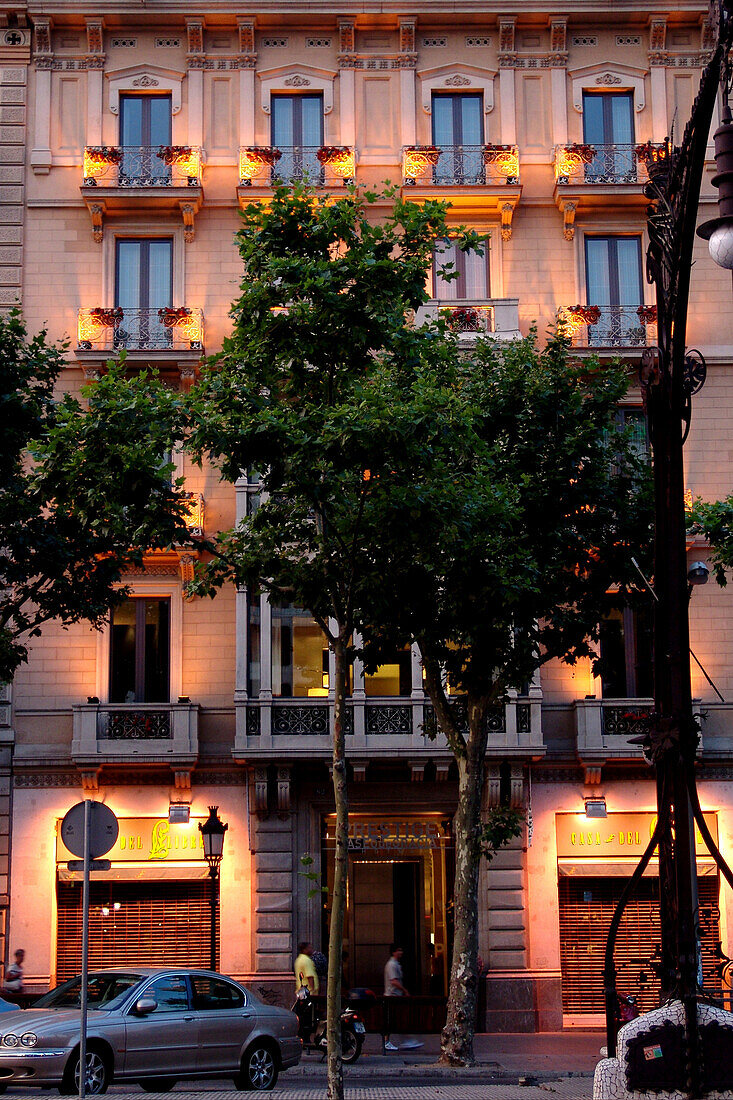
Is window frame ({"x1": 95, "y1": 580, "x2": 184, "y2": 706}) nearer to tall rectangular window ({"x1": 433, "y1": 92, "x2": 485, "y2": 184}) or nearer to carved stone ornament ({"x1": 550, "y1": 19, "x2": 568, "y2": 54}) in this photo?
tall rectangular window ({"x1": 433, "y1": 92, "x2": 485, "y2": 184})

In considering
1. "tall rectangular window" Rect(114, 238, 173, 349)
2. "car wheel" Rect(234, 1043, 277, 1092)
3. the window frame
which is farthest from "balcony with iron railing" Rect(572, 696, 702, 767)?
"tall rectangular window" Rect(114, 238, 173, 349)

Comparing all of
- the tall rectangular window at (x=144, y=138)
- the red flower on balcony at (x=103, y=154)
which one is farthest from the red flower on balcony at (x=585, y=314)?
the red flower on balcony at (x=103, y=154)

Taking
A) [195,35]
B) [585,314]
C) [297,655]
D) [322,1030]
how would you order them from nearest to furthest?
1. [322,1030]
2. [297,655]
3. [585,314]
4. [195,35]

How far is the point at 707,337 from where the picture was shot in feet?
91.9

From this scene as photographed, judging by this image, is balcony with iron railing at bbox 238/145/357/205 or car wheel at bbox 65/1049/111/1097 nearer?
car wheel at bbox 65/1049/111/1097

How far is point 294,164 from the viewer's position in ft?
92.7

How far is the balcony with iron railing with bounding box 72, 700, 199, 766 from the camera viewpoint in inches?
1002

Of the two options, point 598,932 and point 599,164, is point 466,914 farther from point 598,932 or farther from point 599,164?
point 599,164

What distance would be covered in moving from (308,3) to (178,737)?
49.7ft

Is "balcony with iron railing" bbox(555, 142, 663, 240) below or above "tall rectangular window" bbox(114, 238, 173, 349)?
above

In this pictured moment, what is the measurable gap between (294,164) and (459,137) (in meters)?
3.46

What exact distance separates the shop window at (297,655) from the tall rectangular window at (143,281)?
6.26 meters

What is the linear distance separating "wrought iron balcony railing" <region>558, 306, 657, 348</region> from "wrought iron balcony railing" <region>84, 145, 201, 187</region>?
8040 millimetres

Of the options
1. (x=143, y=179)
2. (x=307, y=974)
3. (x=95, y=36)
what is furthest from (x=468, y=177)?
(x=307, y=974)
